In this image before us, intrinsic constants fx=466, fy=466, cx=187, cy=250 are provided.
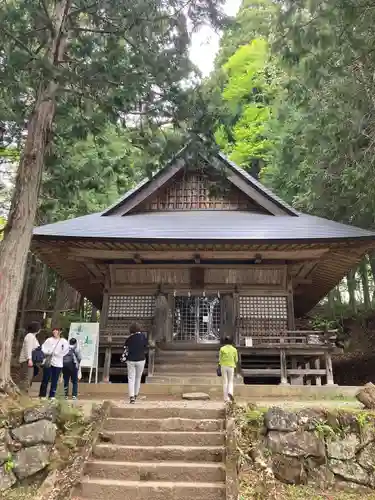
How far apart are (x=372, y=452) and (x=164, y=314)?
7.09 metres

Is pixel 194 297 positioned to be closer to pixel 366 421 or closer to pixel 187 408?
pixel 187 408

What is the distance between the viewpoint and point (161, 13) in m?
8.39

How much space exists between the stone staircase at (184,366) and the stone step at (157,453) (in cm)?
453

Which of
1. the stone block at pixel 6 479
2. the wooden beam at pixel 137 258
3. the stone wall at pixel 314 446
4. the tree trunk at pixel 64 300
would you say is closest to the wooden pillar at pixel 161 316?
the wooden beam at pixel 137 258

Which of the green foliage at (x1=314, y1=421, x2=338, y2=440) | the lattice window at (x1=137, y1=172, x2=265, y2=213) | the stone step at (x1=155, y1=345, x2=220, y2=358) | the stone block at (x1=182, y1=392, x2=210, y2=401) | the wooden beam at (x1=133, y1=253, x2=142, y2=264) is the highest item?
the lattice window at (x1=137, y1=172, x2=265, y2=213)

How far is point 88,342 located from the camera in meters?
10.5

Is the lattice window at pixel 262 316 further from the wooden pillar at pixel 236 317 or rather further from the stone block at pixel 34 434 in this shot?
the stone block at pixel 34 434

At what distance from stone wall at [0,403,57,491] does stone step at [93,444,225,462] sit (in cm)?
66

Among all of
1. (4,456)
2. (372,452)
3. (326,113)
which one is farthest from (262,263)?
(4,456)

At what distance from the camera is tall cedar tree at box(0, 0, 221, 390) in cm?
727

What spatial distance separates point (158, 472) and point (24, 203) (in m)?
4.64

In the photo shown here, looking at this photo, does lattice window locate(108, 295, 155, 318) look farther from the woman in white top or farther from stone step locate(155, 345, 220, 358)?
the woman in white top

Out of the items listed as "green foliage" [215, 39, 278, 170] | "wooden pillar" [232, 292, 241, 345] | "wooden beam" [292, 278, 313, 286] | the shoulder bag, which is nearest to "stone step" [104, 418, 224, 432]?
the shoulder bag

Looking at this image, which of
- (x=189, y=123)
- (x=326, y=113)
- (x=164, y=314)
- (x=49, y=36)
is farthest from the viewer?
(x=164, y=314)
